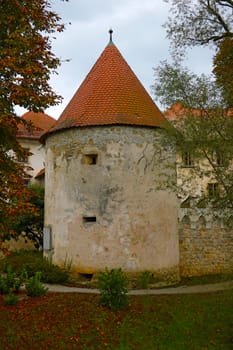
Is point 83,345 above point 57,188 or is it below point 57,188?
below

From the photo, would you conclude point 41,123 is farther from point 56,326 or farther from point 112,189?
point 56,326

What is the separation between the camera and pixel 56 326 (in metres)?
9.30

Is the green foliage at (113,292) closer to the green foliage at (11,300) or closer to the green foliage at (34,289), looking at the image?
the green foliage at (34,289)

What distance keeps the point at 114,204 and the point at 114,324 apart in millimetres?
5437

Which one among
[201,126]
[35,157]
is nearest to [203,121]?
[201,126]

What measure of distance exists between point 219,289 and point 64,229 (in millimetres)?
5308

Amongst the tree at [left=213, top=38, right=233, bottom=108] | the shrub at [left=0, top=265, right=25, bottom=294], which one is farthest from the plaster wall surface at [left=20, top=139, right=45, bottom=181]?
the shrub at [left=0, top=265, right=25, bottom=294]

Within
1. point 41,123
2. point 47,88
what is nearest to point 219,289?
point 47,88

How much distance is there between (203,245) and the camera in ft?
56.2

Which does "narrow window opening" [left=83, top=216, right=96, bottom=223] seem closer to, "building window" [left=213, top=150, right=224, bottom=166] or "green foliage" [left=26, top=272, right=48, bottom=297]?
"green foliage" [left=26, top=272, right=48, bottom=297]

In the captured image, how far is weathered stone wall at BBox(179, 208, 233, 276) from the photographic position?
16.7 metres

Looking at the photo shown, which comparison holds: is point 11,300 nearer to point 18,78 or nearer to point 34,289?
point 34,289

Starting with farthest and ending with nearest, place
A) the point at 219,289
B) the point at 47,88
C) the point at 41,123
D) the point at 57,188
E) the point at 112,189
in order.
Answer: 1. the point at 41,123
2. the point at 57,188
3. the point at 112,189
4. the point at 219,289
5. the point at 47,88

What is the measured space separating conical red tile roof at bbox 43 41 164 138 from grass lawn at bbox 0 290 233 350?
6.16 m
